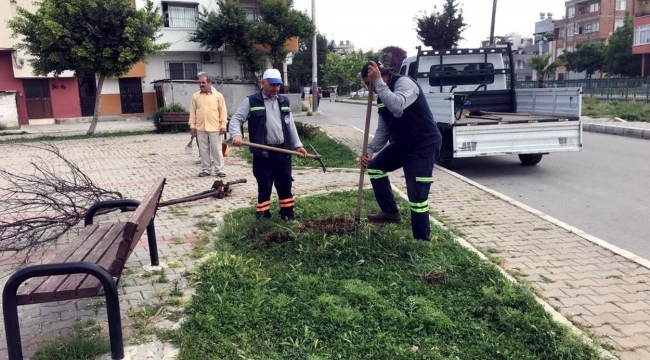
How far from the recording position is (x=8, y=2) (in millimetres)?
24281

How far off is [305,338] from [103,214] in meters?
4.33

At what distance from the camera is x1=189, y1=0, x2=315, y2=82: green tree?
27.3 m

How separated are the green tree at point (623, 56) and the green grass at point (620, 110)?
2867 centimetres

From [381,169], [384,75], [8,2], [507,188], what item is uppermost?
[8,2]

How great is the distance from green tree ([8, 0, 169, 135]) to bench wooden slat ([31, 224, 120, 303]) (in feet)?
44.2

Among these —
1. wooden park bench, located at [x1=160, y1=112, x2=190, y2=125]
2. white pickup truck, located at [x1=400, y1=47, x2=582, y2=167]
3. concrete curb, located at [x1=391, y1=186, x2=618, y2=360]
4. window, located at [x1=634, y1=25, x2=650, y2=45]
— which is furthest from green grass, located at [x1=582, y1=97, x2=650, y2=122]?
window, located at [x1=634, y1=25, x2=650, y2=45]

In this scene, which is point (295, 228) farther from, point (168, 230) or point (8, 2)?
point (8, 2)

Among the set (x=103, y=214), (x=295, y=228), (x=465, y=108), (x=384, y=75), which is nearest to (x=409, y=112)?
(x=384, y=75)

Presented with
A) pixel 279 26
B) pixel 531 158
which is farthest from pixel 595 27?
pixel 531 158

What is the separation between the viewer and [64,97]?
2664cm

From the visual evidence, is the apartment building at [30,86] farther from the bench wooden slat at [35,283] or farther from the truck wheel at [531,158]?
the bench wooden slat at [35,283]

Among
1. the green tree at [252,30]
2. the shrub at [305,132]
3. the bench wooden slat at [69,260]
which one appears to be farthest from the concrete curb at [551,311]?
the green tree at [252,30]

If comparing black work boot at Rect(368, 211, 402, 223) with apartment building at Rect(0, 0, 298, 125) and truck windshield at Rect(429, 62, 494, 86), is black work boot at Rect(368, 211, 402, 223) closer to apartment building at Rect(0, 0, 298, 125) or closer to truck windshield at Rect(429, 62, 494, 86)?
truck windshield at Rect(429, 62, 494, 86)

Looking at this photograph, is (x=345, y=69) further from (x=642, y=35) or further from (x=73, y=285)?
(x=73, y=285)
